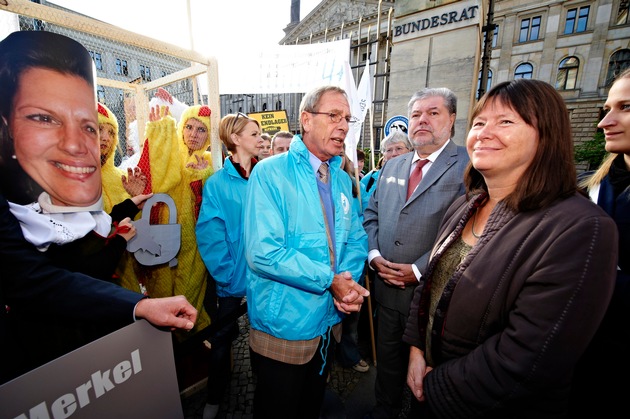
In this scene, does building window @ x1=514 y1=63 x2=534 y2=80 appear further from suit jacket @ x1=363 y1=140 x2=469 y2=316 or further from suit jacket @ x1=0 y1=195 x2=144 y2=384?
Answer: suit jacket @ x1=0 y1=195 x2=144 y2=384

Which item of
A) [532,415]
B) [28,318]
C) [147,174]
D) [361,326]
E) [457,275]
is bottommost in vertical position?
[361,326]

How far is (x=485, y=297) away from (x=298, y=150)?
128 cm

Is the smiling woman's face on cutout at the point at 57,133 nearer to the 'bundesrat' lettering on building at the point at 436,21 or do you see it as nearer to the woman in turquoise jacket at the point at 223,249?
the woman in turquoise jacket at the point at 223,249

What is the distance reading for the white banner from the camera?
399cm

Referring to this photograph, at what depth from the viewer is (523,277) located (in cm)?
107

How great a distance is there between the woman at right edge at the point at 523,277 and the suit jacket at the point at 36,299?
152 cm

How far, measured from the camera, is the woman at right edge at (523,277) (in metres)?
0.98

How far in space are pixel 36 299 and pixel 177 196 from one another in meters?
1.47

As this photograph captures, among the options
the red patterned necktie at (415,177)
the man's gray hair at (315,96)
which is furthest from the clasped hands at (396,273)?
the man's gray hair at (315,96)

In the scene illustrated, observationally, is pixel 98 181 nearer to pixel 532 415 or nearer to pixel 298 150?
pixel 298 150

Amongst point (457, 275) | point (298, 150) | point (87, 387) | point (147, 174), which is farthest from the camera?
point (147, 174)

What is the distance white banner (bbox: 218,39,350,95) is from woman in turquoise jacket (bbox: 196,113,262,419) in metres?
2.07

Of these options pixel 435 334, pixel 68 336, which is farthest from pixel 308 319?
pixel 68 336

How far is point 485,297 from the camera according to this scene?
1.18m
